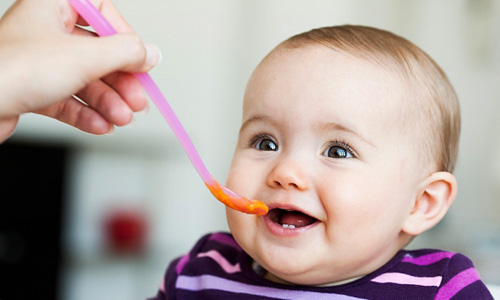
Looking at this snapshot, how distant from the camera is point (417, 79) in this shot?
2.79 ft

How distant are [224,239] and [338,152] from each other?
0.31 meters

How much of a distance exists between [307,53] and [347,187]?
21 cm

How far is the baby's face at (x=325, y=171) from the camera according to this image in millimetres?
765

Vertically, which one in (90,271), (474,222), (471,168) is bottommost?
(90,271)

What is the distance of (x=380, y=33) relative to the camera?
903 mm

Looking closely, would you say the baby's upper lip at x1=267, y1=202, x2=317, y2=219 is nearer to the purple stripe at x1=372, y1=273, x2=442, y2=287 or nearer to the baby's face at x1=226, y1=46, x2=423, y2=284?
the baby's face at x1=226, y1=46, x2=423, y2=284

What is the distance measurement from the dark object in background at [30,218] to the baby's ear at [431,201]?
6.02 ft

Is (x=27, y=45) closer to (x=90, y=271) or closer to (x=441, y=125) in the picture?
(x=441, y=125)

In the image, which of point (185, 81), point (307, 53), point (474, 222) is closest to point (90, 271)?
point (185, 81)

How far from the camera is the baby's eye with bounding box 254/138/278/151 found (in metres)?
0.83

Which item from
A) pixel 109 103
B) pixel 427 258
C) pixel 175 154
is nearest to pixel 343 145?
pixel 427 258

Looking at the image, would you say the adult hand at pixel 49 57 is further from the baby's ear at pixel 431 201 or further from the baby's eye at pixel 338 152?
the baby's ear at pixel 431 201

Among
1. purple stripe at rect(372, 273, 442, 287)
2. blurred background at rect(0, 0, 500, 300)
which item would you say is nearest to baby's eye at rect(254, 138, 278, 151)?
purple stripe at rect(372, 273, 442, 287)

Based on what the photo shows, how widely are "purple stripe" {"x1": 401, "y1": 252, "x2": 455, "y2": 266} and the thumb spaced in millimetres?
484
